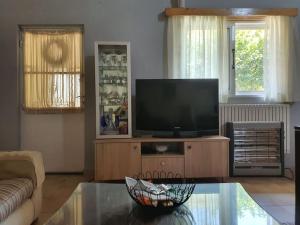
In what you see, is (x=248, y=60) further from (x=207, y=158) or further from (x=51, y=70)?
(x=51, y=70)

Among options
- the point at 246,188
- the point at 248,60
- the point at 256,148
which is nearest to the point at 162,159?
the point at 246,188

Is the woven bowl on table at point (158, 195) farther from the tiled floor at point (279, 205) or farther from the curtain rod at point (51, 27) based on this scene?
the curtain rod at point (51, 27)

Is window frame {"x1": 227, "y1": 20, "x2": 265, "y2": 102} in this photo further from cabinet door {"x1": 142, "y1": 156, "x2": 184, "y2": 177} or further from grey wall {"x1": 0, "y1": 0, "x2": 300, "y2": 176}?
cabinet door {"x1": 142, "y1": 156, "x2": 184, "y2": 177}

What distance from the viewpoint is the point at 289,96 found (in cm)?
423

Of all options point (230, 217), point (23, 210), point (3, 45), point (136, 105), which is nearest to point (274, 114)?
point (136, 105)

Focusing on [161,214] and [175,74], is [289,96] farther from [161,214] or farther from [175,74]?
[161,214]

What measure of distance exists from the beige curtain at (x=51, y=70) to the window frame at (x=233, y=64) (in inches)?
76.9

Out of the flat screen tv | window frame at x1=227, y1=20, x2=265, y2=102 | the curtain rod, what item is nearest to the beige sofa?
the flat screen tv

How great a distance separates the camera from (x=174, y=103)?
4.00 metres

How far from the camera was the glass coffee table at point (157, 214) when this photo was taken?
154cm

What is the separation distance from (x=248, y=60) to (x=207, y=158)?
148 cm

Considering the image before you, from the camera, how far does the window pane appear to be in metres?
4.40

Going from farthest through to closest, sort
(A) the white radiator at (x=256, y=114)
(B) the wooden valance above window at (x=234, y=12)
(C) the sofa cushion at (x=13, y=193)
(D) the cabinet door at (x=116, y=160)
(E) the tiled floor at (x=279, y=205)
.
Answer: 1. (A) the white radiator at (x=256, y=114)
2. (B) the wooden valance above window at (x=234, y=12)
3. (D) the cabinet door at (x=116, y=160)
4. (E) the tiled floor at (x=279, y=205)
5. (C) the sofa cushion at (x=13, y=193)

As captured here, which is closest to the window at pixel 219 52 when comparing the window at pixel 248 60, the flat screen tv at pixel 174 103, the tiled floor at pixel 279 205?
the window at pixel 248 60
